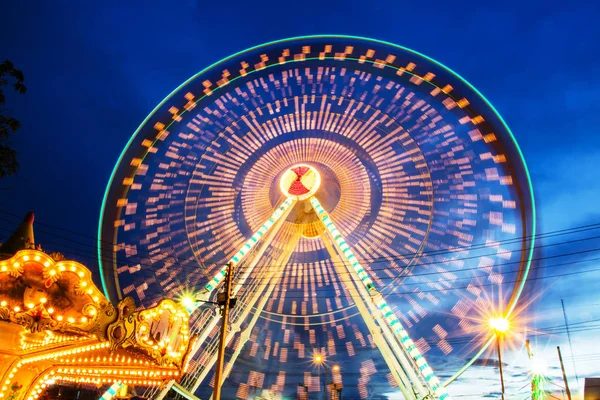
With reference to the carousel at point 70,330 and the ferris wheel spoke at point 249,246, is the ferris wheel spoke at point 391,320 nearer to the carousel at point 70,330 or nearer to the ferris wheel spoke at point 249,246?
the ferris wheel spoke at point 249,246

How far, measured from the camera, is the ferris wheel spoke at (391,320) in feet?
35.0

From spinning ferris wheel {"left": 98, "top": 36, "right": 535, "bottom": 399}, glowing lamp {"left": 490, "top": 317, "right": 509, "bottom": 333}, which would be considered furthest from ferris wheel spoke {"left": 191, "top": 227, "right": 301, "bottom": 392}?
glowing lamp {"left": 490, "top": 317, "right": 509, "bottom": 333}

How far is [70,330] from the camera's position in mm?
7789

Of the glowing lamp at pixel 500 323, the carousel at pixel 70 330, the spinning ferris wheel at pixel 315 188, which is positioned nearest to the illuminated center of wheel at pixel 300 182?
the spinning ferris wheel at pixel 315 188

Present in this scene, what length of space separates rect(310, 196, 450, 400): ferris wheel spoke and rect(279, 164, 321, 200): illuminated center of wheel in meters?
1.24

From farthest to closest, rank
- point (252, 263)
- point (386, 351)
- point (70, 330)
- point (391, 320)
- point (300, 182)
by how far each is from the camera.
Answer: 1. point (300, 182)
2. point (252, 263)
3. point (386, 351)
4. point (391, 320)
5. point (70, 330)

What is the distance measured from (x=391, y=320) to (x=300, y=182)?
6407 mm

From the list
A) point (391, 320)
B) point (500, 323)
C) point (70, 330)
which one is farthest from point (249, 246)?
point (500, 323)

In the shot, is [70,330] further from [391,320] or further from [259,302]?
[259,302]

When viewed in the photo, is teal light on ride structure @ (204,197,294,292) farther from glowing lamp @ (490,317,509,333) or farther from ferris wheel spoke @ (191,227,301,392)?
glowing lamp @ (490,317,509,333)

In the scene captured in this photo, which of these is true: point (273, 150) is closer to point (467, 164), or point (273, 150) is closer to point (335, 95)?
point (335, 95)

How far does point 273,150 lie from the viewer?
50.4 ft

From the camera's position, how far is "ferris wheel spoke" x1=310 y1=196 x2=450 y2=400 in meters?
10.7

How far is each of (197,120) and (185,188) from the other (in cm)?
232
